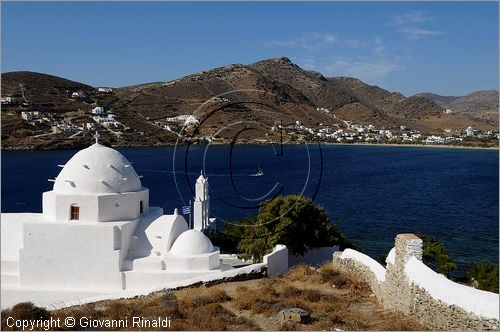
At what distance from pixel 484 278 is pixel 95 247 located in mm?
14354

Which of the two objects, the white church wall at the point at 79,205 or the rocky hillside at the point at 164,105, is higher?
the rocky hillside at the point at 164,105

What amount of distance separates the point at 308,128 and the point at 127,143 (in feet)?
123

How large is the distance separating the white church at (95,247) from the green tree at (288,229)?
3.76 meters

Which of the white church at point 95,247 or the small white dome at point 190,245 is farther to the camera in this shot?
the small white dome at point 190,245

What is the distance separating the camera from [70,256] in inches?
654

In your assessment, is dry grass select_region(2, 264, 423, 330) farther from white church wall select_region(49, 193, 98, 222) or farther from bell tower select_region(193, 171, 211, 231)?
bell tower select_region(193, 171, 211, 231)

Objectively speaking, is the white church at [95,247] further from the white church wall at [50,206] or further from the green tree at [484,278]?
the green tree at [484,278]

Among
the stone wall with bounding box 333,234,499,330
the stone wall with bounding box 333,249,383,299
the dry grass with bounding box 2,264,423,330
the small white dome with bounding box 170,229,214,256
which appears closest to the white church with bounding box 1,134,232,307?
the small white dome with bounding box 170,229,214,256

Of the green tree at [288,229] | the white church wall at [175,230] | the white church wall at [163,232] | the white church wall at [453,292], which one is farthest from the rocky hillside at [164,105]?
the white church wall at [453,292]

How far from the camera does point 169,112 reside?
101 metres

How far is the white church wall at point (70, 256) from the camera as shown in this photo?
1647 cm

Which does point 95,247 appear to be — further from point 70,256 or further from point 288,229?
point 288,229

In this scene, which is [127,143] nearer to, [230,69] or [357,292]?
[230,69]

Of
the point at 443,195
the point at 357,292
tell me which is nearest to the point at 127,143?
the point at 443,195
